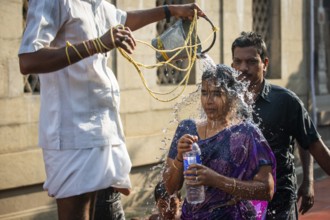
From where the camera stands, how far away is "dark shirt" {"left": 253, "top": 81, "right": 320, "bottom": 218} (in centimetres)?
438

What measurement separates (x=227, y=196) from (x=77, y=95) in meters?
0.88

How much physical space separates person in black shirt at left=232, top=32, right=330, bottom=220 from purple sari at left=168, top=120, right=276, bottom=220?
85 cm

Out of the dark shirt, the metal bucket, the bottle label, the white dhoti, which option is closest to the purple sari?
the bottle label

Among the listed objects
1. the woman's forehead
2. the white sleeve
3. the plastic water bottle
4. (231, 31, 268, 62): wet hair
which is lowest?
the plastic water bottle

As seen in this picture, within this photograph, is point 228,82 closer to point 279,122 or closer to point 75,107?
point 75,107

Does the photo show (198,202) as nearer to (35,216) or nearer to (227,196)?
(227,196)

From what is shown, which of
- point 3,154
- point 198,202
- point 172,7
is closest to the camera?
point 198,202

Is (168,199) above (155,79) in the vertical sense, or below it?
below

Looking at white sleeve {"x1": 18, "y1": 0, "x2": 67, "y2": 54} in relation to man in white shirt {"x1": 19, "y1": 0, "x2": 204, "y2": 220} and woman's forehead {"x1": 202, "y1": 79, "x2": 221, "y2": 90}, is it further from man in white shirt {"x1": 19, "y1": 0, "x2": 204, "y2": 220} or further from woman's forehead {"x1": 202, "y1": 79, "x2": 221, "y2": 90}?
woman's forehead {"x1": 202, "y1": 79, "x2": 221, "y2": 90}

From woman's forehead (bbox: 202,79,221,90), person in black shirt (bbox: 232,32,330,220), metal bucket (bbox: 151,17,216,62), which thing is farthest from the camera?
person in black shirt (bbox: 232,32,330,220)

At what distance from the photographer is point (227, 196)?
11.3ft

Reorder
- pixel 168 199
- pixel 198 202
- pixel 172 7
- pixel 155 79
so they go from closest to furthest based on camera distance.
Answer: pixel 198 202 → pixel 172 7 → pixel 168 199 → pixel 155 79

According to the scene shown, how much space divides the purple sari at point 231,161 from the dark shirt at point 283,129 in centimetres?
84

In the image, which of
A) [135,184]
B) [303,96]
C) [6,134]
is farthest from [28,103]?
[303,96]
